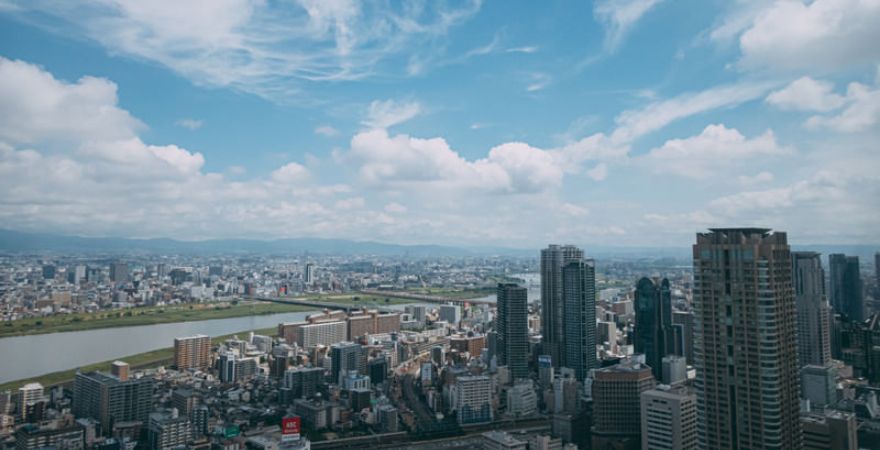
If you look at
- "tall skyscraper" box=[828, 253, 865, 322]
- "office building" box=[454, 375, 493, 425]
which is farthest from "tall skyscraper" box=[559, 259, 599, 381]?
"tall skyscraper" box=[828, 253, 865, 322]

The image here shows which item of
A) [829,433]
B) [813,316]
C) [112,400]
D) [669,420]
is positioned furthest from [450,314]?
[829,433]

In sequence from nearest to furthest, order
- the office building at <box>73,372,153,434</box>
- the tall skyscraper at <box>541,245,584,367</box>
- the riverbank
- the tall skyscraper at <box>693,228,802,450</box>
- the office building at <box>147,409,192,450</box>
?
the tall skyscraper at <box>693,228,802,450</box>, the office building at <box>147,409,192,450</box>, the office building at <box>73,372,153,434</box>, the riverbank, the tall skyscraper at <box>541,245,584,367</box>

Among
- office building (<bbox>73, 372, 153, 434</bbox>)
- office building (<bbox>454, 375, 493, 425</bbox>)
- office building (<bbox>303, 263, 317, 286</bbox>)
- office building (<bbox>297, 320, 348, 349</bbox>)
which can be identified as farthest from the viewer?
office building (<bbox>303, 263, 317, 286</bbox>)

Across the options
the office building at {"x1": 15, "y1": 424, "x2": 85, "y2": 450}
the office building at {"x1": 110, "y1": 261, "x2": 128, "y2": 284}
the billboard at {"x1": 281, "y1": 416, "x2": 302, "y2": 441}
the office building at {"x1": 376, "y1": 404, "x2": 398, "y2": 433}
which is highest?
the office building at {"x1": 110, "y1": 261, "x2": 128, "y2": 284}

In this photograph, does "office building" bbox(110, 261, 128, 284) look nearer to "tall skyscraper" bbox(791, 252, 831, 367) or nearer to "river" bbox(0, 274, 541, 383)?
"river" bbox(0, 274, 541, 383)

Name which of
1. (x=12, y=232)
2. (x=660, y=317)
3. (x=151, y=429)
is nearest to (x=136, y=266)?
(x=12, y=232)

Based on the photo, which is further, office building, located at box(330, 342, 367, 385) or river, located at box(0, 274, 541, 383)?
office building, located at box(330, 342, 367, 385)

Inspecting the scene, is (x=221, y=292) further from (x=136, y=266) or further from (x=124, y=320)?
(x=124, y=320)
